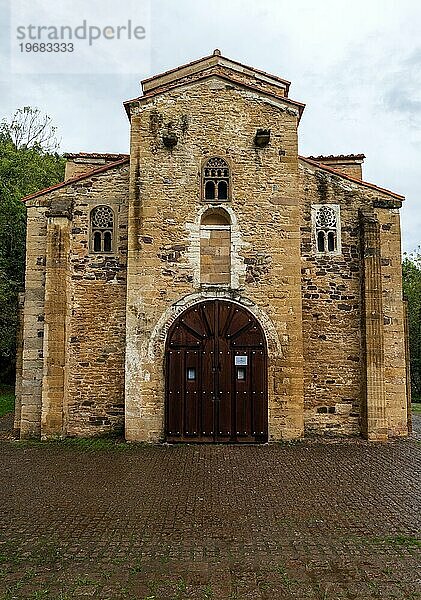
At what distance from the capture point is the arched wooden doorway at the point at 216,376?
42.6 feet

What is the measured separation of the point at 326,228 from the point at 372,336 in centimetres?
317

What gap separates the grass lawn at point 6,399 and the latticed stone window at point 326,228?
13238 mm


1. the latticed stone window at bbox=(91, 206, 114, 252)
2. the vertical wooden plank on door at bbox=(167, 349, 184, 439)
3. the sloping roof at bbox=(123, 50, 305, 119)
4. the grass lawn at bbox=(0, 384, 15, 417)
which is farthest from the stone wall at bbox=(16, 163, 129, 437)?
the grass lawn at bbox=(0, 384, 15, 417)

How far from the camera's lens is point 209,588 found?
544 centimetres

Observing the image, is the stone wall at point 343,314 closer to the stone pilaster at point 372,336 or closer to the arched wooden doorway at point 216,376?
the stone pilaster at point 372,336

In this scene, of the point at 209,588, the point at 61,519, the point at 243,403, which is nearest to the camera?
the point at 209,588

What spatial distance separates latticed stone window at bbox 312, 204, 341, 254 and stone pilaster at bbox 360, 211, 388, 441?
73 cm

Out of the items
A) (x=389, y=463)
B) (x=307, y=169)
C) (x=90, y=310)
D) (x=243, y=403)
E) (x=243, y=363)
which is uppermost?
(x=307, y=169)

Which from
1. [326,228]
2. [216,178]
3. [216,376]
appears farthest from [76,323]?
[326,228]

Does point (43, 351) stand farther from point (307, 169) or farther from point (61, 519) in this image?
point (307, 169)

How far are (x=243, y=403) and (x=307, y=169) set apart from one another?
659cm

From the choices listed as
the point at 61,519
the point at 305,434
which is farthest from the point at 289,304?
the point at 61,519

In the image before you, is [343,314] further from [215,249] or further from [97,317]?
[97,317]

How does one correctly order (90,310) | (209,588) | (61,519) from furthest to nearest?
(90,310)
(61,519)
(209,588)
